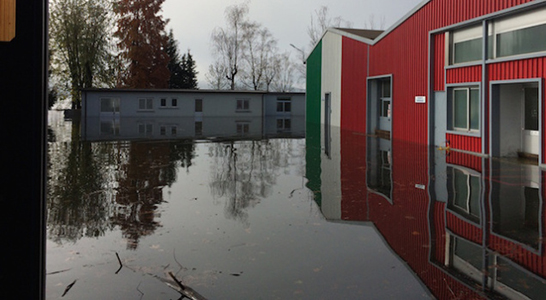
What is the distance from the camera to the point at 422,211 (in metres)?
7.81

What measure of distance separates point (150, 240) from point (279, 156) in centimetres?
1052

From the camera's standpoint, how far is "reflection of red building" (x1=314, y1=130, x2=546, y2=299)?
15.3 ft

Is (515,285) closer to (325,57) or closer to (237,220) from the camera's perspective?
(237,220)

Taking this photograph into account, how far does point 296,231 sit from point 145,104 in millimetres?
44889

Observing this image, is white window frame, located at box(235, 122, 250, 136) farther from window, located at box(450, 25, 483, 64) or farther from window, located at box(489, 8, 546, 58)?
window, located at box(489, 8, 546, 58)

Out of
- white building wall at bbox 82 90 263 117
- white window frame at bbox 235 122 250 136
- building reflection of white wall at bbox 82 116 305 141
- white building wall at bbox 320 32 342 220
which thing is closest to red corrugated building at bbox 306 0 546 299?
white building wall at bbox 320 32 342 220

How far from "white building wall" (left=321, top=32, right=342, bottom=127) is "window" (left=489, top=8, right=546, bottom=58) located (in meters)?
15.6

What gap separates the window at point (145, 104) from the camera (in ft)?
160

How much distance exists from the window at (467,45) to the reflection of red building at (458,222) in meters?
4.85

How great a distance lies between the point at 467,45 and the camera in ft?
56.3

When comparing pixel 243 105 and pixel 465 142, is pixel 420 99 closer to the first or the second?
pixel 465 142

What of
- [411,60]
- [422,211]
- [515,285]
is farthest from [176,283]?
[411,60]

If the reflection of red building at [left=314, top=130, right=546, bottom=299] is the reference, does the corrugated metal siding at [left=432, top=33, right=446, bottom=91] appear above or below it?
above

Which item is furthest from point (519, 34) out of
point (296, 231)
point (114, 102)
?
point (114, 102)
